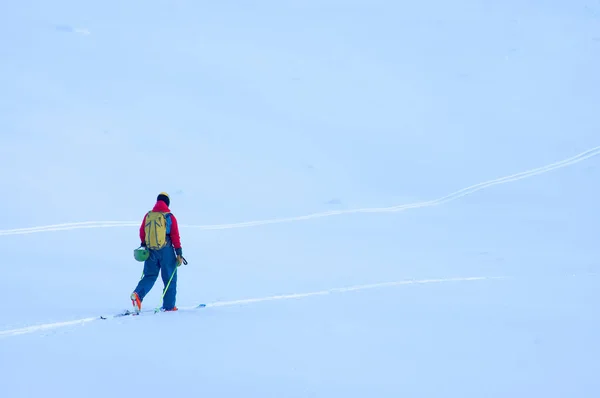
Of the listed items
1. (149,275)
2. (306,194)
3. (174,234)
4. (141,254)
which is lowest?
(149,275)

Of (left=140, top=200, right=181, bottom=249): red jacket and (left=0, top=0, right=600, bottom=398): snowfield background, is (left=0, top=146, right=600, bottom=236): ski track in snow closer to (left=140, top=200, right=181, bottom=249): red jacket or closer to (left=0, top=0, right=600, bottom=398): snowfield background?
(left=0, top=0, right=600, bottom=398): snowfield background

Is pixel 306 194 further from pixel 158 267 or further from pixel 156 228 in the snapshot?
pixel 156 228

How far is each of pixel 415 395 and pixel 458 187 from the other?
14.3 metres

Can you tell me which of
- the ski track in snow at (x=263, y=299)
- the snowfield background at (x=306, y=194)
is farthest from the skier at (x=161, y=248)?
the ski track in snow at (x=263, y=299)

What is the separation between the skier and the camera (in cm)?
909

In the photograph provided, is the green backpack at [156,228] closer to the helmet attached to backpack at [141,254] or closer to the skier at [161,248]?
the skier at [161,248]

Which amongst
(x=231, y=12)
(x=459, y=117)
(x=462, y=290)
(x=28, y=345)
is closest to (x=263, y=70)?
(x=231, y=12)

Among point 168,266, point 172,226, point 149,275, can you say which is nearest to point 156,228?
point 172,226

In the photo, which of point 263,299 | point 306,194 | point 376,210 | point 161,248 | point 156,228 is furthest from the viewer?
point 306,194

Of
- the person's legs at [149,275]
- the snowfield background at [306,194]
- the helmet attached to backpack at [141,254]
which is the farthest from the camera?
→ the person's legs at [149,275]

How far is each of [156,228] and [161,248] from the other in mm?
263

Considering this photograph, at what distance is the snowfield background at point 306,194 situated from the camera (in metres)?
7.52

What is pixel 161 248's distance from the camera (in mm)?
9195

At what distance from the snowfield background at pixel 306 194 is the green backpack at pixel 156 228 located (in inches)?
31.8
